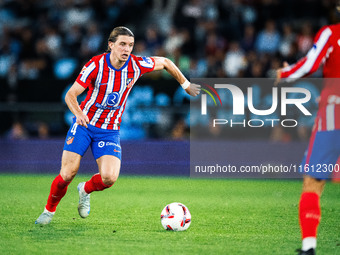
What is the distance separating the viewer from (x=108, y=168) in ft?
24.1

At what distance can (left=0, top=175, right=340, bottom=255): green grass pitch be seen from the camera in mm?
6297

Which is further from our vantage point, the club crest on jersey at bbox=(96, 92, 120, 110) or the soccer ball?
the club crest on jersey at bbox=(96, 92, 120, 110)

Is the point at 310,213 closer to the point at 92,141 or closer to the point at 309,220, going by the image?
the point at 309,220

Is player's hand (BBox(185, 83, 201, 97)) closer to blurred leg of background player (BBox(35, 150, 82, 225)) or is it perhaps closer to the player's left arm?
the player's left arm

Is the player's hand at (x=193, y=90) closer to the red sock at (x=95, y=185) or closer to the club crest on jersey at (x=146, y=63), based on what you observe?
the club crest on jersey at (x=146, y=63)

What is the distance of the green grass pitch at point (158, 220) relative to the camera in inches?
248

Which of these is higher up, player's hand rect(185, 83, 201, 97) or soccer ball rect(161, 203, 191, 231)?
player's hand rect(185, 83, 201, 97)

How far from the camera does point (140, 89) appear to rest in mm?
13555

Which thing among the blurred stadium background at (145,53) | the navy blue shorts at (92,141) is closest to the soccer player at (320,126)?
the navy blue shorts at (92,141)

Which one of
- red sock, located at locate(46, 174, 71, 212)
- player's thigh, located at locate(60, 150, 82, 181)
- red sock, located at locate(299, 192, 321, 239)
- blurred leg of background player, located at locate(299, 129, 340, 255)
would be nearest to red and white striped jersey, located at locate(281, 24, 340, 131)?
blurred leg of background player, located at locate(299, 129, 340, 255)

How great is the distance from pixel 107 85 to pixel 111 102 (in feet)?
0.73

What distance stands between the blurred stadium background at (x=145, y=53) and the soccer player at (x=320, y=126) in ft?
23.2

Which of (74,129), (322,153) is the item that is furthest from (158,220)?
(322,153)

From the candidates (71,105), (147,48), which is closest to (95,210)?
(71,105)
